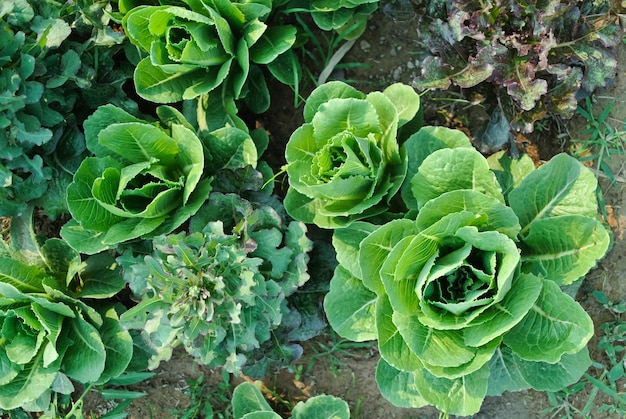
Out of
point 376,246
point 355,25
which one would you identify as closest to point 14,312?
point 376,246

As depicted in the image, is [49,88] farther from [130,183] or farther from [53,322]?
[53,322]

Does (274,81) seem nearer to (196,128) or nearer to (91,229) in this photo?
(196,128)

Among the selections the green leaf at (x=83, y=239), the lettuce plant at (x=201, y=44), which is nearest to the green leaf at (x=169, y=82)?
the lettuce plant at (x=201, y=44)

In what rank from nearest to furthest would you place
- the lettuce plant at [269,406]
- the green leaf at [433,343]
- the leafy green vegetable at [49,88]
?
the green leaf at [433,343] → the leafy green vegetable at [49,88] → the lettuce plant at [269,406]

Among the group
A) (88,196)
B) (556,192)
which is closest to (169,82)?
(88,196)

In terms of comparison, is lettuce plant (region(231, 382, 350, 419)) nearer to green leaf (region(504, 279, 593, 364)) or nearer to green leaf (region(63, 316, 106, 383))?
green leaf (region(63, 316, 106, 383))

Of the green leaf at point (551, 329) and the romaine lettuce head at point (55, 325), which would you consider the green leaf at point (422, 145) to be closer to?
the green leaf at point (551, 329)

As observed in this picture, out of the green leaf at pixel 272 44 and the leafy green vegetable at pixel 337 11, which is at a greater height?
the leafy green vegetable at pixel 337 11
